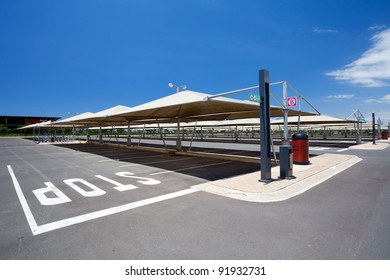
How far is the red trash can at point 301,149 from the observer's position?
10367 mm

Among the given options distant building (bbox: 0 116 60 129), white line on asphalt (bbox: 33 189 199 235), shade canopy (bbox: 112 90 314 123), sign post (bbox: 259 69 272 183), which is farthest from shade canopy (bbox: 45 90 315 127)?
distant building (bbox: 0 116 60 129)

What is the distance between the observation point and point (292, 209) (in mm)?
4699

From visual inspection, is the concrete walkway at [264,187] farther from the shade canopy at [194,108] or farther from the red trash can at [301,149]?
the shade canopy at [194,108]

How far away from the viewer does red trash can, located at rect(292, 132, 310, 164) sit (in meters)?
10.4

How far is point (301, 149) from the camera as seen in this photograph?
34.2ft

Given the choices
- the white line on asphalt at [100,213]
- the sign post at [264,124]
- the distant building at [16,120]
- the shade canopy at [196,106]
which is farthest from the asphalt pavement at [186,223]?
the distant building at [16,120]

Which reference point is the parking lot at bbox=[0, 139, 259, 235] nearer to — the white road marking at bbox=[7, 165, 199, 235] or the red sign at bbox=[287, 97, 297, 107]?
the white road marking at bbox=[7, 165, 199, 235]

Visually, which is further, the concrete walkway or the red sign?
the red sign

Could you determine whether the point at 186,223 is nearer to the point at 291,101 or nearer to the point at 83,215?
the point at 83,215

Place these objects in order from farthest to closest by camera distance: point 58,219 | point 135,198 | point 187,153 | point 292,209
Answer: point 187,153
point 135,198
point 292,209
point 58,219

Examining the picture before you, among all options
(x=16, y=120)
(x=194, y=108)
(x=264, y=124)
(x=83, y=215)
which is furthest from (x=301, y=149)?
(x=16, y=120)

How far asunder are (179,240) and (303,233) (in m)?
2.07
